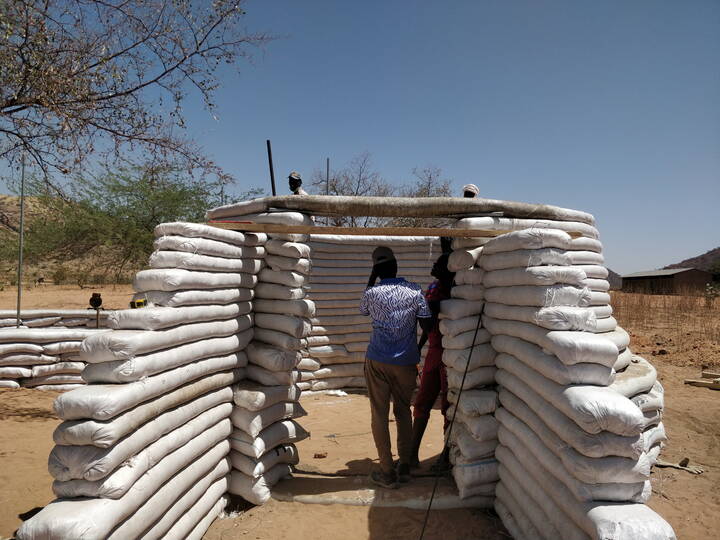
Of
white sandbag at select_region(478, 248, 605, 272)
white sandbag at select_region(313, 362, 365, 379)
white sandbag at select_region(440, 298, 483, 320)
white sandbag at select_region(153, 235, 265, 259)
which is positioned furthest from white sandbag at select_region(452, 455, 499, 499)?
white sandbag at select_region(313, 362, 365, 379)

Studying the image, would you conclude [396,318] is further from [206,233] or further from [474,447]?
[206,233]

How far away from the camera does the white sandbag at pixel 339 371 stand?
775 centimetres

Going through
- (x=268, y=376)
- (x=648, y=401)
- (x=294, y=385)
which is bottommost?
(x=648, y=401)

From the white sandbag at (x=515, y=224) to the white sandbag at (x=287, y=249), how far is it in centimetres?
146

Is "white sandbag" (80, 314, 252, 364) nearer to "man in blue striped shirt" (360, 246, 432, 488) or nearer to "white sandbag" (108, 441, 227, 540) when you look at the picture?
"white sandbag" (108, 441, 227, 540)

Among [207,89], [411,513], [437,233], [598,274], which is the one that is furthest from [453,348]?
[207,89]

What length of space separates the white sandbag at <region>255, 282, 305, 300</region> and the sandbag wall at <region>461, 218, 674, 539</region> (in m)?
1.69

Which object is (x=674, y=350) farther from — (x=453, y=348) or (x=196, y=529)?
(x=196, y=529)

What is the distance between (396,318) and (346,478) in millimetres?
1776

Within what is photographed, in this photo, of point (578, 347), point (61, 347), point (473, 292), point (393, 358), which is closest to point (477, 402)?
point (393, 358)

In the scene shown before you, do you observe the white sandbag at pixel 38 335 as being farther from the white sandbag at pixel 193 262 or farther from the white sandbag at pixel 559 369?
the white sandbag at pixel 559 369

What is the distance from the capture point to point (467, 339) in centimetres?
387

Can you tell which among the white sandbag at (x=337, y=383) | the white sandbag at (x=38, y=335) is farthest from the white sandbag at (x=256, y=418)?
the white sandbag at (x=38, y=335)

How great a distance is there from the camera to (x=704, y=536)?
3.54m
